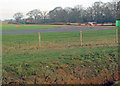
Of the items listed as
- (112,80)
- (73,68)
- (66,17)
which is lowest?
(112,80)

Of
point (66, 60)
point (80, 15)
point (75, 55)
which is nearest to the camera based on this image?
point (66, 60)

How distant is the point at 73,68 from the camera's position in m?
9.78

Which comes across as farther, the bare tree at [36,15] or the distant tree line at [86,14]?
the bare tree at [36,15]

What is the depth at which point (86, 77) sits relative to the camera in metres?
9.34

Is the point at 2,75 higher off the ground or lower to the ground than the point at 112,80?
higher

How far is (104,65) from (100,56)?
1114 mm

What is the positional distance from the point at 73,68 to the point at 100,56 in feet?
8.96

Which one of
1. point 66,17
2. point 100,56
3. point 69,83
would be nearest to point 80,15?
point 66,17

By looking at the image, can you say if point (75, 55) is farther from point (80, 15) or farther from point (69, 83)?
point (80, 15)

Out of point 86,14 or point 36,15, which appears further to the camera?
point 36,15

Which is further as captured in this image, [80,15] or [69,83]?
[80,15]

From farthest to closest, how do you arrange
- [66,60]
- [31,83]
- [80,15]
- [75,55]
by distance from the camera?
[80,15] < [75,55] < [66,60] < [31,83]

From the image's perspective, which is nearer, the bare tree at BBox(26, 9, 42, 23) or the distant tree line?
the distant tree line

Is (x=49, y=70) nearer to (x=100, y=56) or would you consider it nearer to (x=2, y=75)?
(x=2, y=75)
